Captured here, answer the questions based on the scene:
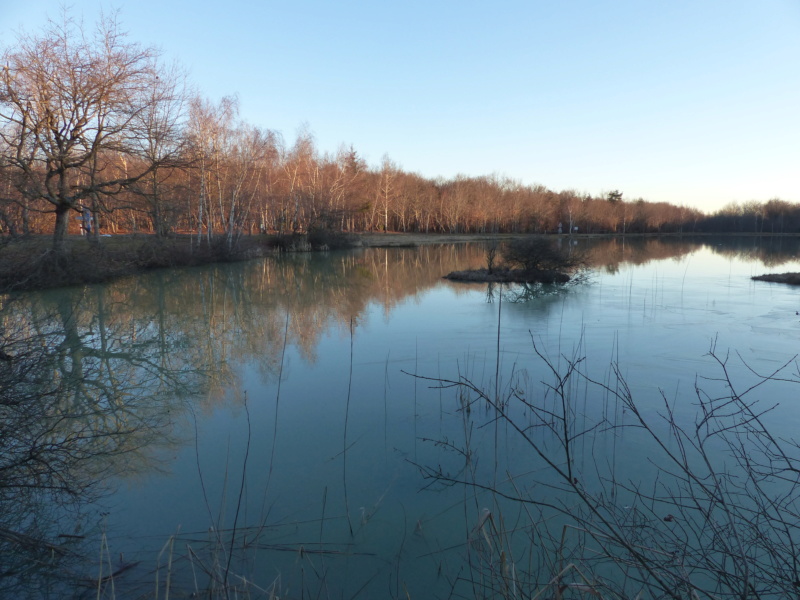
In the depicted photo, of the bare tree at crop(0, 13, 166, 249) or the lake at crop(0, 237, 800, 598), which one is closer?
the lake at crop(0, 237, 800, 598)

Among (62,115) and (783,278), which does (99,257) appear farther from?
(783,278)

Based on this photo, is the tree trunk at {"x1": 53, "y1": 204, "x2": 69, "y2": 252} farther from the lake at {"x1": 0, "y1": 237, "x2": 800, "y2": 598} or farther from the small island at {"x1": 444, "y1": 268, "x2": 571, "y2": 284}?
the small island at {"x1": 444, "y1": 268, "x2": 571, "y2": 284}

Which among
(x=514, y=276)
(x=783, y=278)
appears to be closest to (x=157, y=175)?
(x=514, y=276)

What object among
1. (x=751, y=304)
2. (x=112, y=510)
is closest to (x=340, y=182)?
(x=751, y=304)

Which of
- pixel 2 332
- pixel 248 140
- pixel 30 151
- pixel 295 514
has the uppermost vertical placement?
pixel 248 140

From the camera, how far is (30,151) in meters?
15.3

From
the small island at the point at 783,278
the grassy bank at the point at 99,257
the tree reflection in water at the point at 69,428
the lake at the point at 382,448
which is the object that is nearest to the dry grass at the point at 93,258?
the grassy bank at the point at 99,257

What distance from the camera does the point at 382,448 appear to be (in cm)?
467

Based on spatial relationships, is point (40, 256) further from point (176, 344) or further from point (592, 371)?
point (592, 371)

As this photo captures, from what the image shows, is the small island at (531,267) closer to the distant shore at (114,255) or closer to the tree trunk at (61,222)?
the distant shore at (114,255)

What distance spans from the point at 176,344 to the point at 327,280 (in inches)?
385

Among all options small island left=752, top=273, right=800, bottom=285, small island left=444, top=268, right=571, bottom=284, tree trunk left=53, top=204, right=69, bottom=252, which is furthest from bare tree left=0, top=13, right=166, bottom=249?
small island left=752, top=273, right=800, bottom=285

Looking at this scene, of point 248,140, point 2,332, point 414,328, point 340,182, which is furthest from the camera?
point 340,182

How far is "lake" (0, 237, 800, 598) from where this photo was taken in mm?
2857
